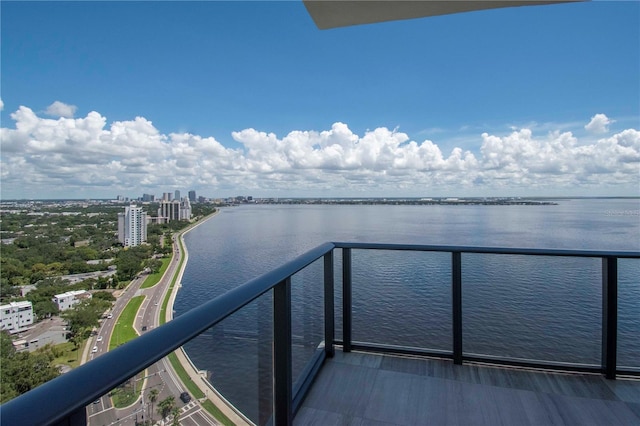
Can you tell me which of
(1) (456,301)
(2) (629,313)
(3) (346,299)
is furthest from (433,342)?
(2) (629,313)

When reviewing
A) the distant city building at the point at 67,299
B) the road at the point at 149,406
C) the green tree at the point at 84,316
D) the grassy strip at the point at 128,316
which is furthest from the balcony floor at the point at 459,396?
the distant city building at the point at 67,299

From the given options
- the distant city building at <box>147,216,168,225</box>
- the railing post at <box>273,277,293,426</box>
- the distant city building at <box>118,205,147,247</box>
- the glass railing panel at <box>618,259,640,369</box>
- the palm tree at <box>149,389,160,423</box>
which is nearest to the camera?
the palm tree at <box>149,389,160,423</box>

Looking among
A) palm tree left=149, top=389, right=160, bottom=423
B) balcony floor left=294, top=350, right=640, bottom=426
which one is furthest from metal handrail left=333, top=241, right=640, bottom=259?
palm tree left=149, top=389, right=160, bottom=423

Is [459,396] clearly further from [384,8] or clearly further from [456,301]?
[384,8]

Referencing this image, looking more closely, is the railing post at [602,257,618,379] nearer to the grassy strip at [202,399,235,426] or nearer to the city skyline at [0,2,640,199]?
the grassy strip at [202,399,235,426]

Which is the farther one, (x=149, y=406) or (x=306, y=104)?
(x=306, y=104)

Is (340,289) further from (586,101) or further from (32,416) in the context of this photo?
(586,101)

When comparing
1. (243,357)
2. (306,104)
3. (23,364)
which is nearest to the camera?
(243,357)
